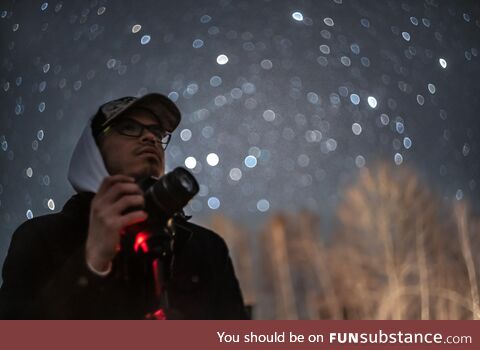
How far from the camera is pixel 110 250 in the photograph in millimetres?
480

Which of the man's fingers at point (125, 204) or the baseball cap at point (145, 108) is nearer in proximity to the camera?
the man's fingers at point (125, 204)

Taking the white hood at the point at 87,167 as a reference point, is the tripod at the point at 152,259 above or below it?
below

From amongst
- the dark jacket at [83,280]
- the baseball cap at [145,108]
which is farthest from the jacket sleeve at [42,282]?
the baseball cap at [145,108]

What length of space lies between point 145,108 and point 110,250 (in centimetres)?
16

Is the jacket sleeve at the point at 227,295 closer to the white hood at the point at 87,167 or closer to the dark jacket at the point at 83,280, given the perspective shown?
the dark jacket at the point at 83,280

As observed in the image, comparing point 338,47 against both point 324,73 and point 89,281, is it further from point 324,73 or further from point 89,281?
point 89,281

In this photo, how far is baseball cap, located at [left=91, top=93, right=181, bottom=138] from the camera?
577 mm

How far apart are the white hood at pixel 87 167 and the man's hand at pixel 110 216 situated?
0.18ft

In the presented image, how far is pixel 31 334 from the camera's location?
2.00ft

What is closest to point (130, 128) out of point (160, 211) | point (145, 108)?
point (145, 108)

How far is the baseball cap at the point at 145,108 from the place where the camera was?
1.89ft

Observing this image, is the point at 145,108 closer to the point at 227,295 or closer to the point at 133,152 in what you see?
the point at 133,152

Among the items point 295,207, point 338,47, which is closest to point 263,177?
point 295,207

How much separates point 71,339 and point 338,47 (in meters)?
0.45
